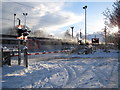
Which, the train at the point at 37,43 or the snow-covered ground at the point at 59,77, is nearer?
the snow-covered ground at the point at 59,77

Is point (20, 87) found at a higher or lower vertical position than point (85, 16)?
lower

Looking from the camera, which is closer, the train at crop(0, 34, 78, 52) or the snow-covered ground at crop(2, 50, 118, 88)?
the snow-covered ground at crop(2, 50, 118, 88)

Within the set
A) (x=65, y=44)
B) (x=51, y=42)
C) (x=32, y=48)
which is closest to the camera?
(x=32, y=48)

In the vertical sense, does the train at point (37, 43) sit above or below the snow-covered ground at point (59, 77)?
above

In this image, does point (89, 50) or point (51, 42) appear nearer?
point (89, 50)

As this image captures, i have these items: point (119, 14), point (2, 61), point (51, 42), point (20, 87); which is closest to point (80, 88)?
point (20, 87)

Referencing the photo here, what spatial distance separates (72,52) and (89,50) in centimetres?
311

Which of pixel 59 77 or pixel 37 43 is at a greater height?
pixel 37 43

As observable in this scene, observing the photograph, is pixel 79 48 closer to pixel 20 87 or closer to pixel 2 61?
pixel 2 61

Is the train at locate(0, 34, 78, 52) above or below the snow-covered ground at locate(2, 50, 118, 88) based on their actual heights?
above

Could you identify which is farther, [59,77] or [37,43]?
[37,43]

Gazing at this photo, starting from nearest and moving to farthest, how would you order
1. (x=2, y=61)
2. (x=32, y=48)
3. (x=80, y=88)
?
(x=80, y=88)
(x=2, y=61)
(x=32, y=48)

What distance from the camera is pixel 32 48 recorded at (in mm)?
36688

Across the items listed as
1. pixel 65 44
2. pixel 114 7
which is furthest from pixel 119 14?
pixel 65 44
